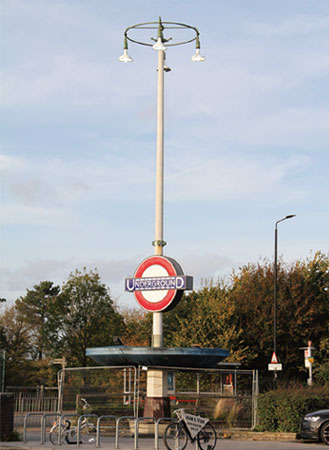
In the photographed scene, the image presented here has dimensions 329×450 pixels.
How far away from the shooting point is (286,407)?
23.8 m

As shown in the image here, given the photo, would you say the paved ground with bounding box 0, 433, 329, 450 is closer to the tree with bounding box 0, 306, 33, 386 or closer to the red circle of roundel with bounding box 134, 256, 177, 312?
the red circle of roundel with bounding box 134, 256, 177, 312

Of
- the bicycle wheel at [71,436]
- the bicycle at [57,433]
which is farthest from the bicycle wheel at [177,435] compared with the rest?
the bicycle at [57,433]

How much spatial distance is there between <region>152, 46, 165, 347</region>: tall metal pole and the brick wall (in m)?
5.66

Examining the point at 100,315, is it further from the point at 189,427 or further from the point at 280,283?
the point at 189,427

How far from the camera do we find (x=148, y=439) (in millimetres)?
21547

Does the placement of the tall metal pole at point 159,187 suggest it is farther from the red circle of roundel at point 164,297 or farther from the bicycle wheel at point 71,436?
the bicycle wheel at point 71,436

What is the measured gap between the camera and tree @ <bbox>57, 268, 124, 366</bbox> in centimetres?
4922

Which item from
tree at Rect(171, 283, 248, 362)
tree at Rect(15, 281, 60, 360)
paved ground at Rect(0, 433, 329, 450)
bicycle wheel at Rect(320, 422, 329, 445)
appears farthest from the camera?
tree at Rect(15, 281, 60, 360)

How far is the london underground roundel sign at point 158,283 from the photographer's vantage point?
23172 millimetres

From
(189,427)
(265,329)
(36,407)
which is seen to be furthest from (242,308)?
(189,427)

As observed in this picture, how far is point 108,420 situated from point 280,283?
26.5 metres

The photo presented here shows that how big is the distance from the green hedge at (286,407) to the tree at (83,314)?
26071 mm

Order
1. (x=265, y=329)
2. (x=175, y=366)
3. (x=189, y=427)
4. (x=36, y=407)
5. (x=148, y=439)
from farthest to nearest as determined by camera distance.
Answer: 1. (x=265, y=329)
2. (x=36, y=407)
3. (x=175, y=366)
4. (x=148, y=439)
5. (x=189, y=427)

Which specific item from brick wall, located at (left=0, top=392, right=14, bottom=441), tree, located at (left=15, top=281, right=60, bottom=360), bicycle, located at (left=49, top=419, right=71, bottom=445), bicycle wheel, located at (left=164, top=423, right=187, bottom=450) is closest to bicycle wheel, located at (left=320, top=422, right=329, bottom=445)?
→ bicycle wheel, located at (left=164, top=423, right=187, bottom=450)
